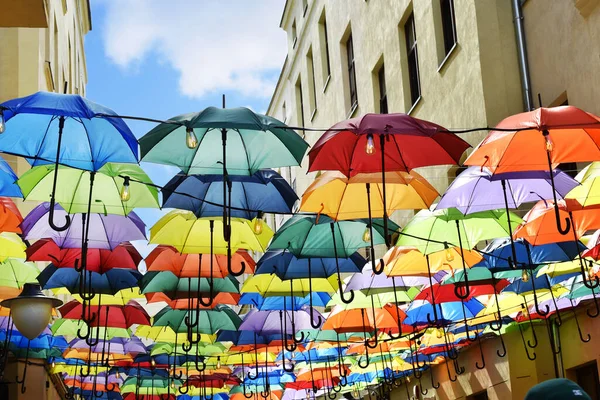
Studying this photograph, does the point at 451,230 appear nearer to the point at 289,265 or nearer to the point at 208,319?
the point at 289,265

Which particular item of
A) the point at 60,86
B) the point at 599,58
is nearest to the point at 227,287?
the point at 599,58

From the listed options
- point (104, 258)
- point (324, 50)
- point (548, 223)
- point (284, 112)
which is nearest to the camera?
point (548, 223)

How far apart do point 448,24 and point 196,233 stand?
7633 millimetres

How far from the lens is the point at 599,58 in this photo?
13.1m

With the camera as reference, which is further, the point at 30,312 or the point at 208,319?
the point at 208,319

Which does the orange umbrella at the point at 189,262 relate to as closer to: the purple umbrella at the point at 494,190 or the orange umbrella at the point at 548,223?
the purple umbrella at the point at 494,190

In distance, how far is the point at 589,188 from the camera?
11070 millimetres

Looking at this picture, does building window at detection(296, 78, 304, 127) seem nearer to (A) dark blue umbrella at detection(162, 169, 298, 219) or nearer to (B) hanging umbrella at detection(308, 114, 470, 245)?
(A) dark blue umbrella at detection(162, 169, 298, 219)

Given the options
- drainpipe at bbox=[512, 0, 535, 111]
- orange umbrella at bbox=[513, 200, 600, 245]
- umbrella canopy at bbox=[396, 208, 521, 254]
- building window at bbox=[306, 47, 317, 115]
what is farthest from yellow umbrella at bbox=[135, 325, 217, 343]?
building window at bbox=[306, 47, 317, 115]

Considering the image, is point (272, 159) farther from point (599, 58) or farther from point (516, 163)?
point (599, 58)

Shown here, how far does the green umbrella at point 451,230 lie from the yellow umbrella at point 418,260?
581mm

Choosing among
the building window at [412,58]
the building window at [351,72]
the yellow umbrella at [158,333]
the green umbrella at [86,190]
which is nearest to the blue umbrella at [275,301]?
the yellow umbrella at [158,333]

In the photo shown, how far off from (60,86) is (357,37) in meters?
8.26

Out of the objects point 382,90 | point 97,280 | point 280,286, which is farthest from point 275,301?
point 382,90
